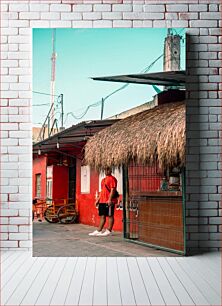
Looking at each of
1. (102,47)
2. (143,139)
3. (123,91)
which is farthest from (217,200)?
(102,47)

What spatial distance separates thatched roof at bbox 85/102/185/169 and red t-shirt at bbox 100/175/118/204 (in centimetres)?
12

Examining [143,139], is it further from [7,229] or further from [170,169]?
[7,229]

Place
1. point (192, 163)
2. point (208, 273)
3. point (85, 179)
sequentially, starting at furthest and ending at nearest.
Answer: point (192, 163), point (85, 179), point (208, 273)

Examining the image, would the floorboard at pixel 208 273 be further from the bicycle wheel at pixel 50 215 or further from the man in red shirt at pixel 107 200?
the bicycle wheel at pixel 50 215

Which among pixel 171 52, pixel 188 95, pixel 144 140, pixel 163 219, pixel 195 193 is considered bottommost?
pixel 163 219

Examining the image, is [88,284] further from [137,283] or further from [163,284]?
[163,284]

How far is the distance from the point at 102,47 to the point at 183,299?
8.39ft

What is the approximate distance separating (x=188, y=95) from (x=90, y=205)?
1.37m

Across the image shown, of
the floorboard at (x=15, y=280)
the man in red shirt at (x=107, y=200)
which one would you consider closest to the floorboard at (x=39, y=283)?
the floorboard at (x=15, y=280)

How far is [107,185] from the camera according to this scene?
548 cm

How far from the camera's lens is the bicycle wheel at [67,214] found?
18.3 feet

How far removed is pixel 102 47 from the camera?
5492 mm

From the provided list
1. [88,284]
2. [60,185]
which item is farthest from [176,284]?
[60,185]

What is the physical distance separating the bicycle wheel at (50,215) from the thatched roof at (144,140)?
1.80 feet
